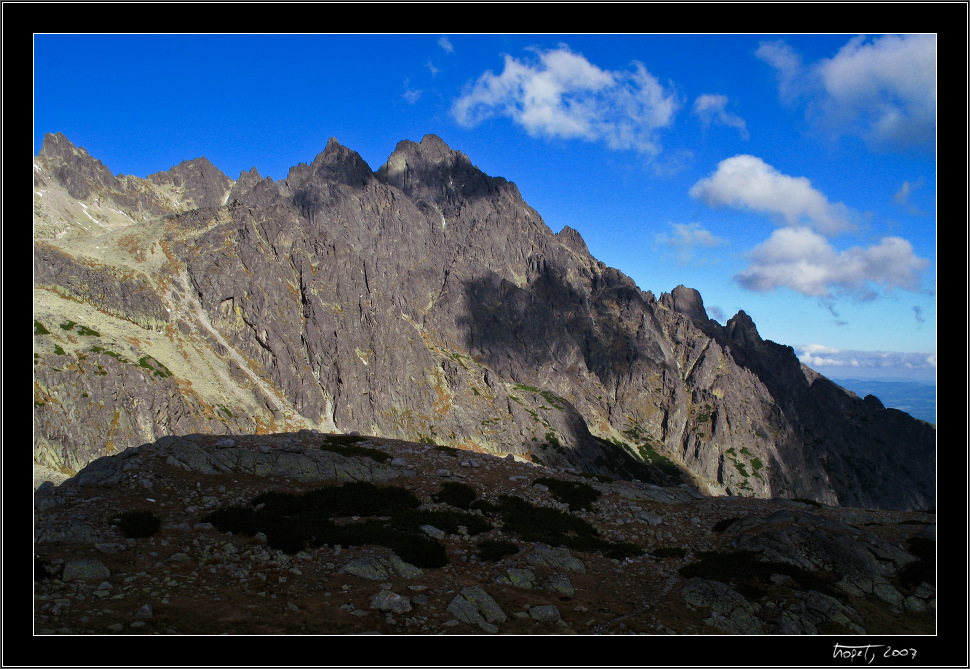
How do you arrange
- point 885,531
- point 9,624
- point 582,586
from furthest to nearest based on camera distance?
point 885,531, point 582,586, point 9,624

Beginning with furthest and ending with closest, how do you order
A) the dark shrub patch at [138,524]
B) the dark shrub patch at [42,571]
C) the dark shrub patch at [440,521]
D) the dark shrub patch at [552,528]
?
the dark shrub patch at [552,528], the dark shrub patch at [440,521], the dark shrub patch at [138,524], the dark shrub patch at [42,571]

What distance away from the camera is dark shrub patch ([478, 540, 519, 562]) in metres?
18.0

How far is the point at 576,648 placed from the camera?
35.8 feet

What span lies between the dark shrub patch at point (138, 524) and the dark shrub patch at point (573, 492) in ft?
58.9

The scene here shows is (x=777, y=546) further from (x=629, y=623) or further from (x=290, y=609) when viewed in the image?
(x=290, y=609)

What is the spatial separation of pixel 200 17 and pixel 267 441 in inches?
913

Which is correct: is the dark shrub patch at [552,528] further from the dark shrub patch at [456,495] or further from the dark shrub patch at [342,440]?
the dark shrub patch at [342,440]

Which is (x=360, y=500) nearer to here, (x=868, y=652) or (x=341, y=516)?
(x=341, y=516)

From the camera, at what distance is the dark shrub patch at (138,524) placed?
17.0m

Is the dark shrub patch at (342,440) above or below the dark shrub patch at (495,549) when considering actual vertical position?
above

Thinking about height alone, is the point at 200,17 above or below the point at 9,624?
above

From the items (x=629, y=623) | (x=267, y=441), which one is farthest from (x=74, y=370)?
(x=629, y=623)

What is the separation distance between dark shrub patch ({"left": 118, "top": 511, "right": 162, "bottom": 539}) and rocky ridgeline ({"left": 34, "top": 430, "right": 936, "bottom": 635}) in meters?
0.08

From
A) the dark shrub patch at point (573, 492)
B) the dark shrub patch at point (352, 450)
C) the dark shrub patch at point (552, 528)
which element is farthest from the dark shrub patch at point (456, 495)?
the dark shrub patch at point (352, 450)
